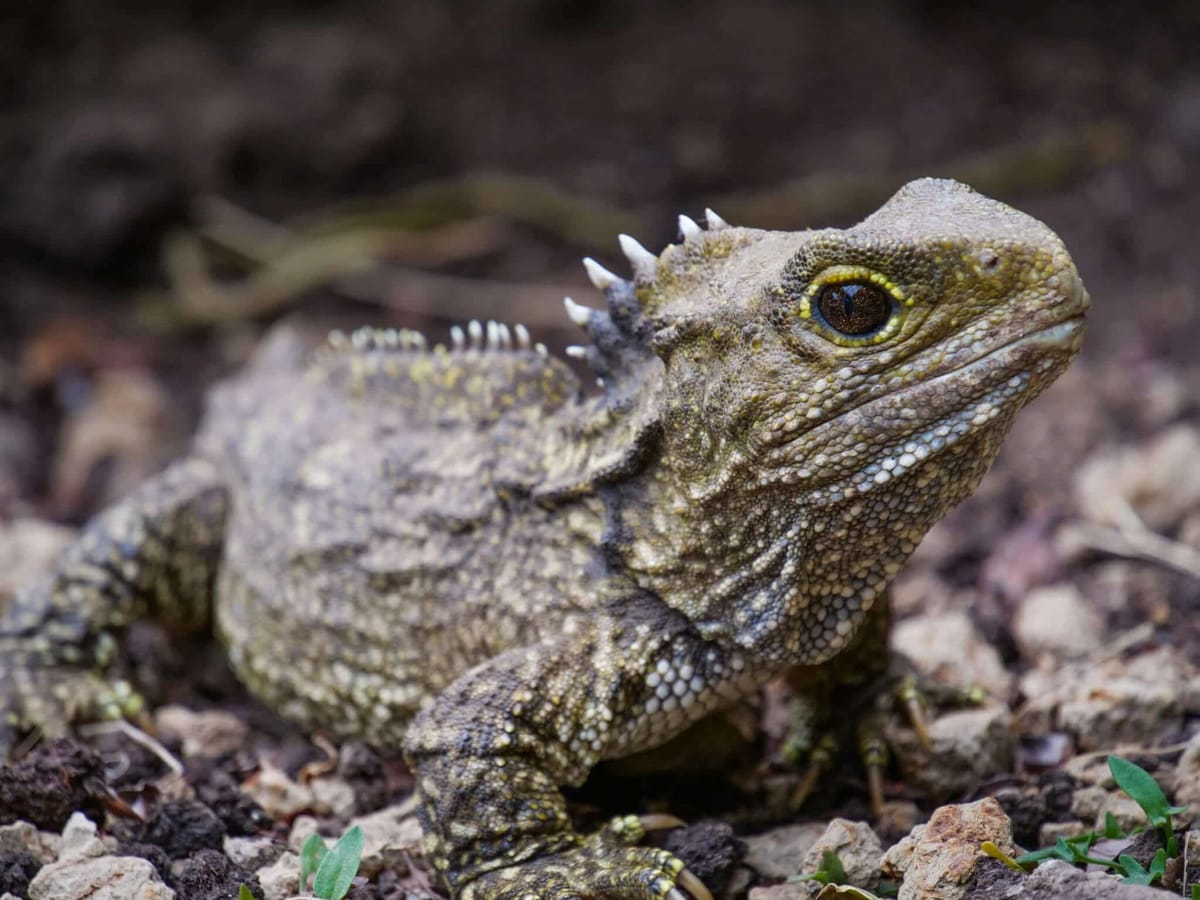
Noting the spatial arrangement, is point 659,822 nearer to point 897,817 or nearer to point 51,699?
point 897,817

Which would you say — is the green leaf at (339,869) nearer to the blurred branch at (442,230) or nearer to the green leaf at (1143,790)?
the green leaf at (1143,790)

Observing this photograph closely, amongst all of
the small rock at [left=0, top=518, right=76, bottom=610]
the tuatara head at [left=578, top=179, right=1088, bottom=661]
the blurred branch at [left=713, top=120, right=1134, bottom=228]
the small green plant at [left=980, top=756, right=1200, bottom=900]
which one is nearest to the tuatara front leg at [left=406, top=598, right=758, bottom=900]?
the tuatara head at [left=578, top=179, right=1088, bottom=661]

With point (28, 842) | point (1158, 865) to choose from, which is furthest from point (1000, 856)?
point (28, 842)

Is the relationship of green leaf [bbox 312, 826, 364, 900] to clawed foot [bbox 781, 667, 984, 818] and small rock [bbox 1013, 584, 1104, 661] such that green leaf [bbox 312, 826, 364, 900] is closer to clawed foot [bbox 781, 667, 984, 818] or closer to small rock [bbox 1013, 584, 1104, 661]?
clawed foot [bbox 781, 667, 984, 818]

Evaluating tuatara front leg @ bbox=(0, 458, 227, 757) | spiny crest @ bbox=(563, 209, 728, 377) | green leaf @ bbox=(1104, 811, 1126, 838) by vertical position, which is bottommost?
green leaf @ bbox=(1104, 811, 1126, 838)

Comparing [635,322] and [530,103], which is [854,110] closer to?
[530,103]

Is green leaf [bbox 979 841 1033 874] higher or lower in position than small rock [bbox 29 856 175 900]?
lower
